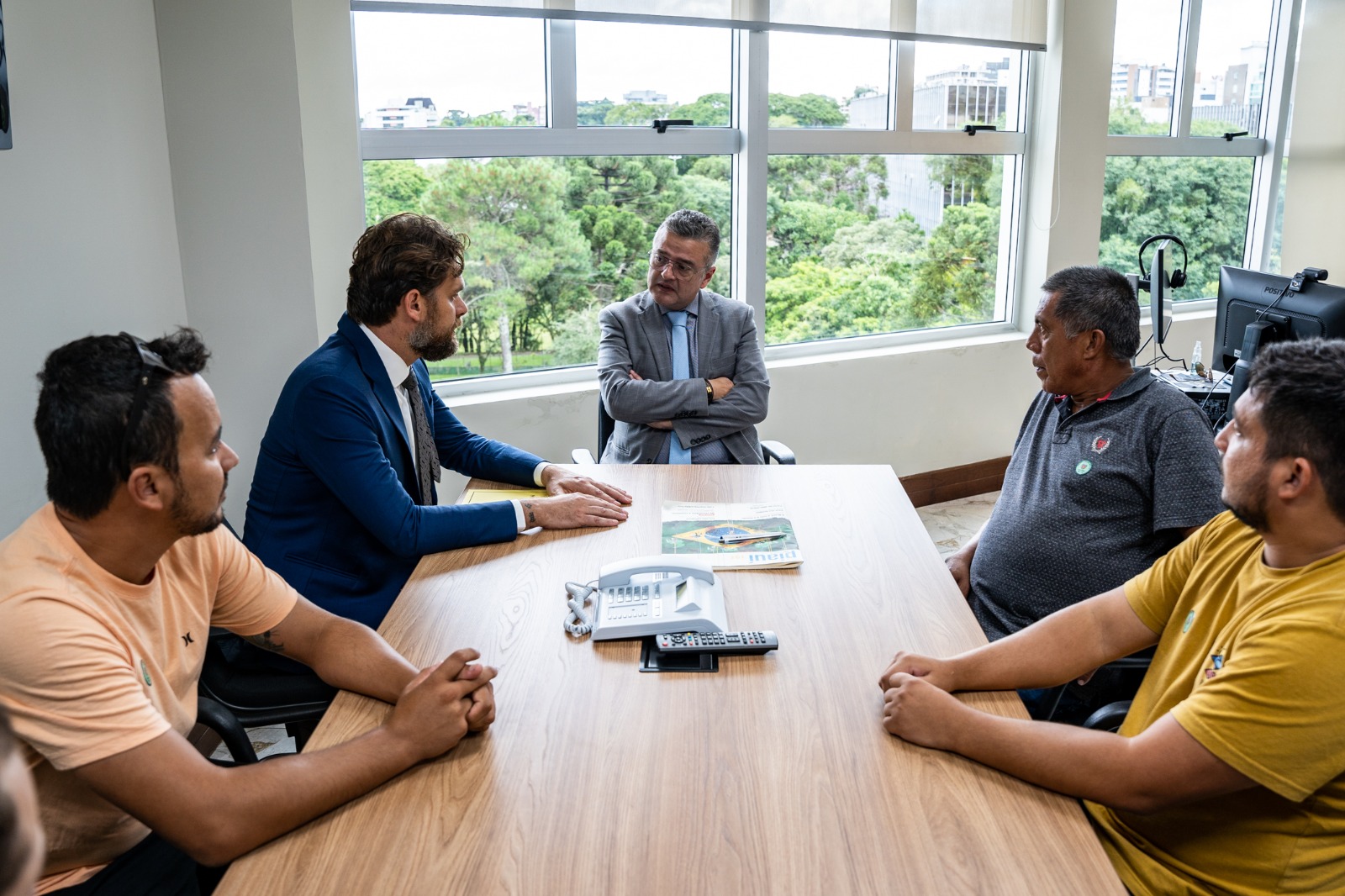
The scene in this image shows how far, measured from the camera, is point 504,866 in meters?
1.12

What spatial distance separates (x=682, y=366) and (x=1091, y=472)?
149 cm

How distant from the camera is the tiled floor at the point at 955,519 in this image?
13.9 feet

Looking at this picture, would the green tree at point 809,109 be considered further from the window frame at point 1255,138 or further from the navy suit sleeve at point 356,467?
the navy suit sleeve at point 356,467

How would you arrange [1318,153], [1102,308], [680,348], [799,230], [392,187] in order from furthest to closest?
[1318,153] < [799,230] < [392,187] < [680,348] < [1102,308]

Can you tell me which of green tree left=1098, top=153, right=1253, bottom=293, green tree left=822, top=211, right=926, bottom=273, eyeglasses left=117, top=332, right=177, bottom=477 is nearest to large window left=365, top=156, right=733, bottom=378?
green tree left=822, top=211, right=926, bottom=273

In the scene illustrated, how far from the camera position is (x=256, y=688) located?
6.20 feet

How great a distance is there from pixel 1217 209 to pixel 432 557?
5.34 meters

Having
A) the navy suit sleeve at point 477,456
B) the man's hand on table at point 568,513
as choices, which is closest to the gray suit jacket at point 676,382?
the navy suit sleeve at point 477,456

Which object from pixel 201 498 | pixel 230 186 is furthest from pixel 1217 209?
pixel 201 498

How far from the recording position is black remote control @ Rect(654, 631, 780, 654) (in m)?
1.58

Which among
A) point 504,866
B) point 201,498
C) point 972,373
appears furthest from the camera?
point 972,373

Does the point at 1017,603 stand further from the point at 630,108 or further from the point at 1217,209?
the point at 1217,209

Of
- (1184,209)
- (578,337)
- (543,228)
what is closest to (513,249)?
(543,228)

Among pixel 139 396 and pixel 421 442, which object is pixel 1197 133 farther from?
pixel 139 396
